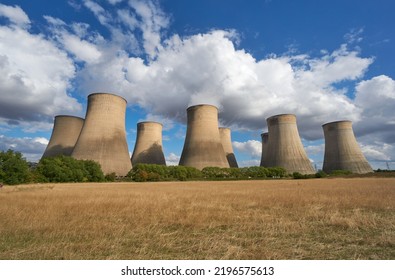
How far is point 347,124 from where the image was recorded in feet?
126

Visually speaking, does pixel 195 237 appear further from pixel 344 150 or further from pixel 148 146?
pixel 344 150

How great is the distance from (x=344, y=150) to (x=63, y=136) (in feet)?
129

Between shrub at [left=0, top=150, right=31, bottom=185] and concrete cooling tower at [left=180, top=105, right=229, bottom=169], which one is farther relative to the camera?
concrete cooling tower at [left=180, top=105, right=229, bottom=169]

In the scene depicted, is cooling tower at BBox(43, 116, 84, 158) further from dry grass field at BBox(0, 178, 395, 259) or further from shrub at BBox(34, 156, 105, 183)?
dry grass field at BBox(0, 178, 395, 259)

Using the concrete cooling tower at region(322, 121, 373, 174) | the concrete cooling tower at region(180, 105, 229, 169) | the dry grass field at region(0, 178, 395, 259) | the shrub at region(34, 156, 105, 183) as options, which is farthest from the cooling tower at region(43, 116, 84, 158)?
the concrete cooling tower at region(322, 121, 373, 174)

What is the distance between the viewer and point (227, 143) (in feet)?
171

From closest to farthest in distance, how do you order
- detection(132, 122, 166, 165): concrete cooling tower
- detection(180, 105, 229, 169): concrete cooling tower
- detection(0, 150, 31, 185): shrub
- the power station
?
detection(0, 150, 31, 185): shrub
the power station
detection(180, 105, 229, 169): concrete cooling tower
detection(132, 122, 166, 165): concrete cooling tower

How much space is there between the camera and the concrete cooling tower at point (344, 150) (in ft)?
123

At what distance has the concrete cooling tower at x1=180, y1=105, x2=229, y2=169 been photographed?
3478 centimetres

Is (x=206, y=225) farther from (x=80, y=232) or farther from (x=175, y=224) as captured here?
(x=80, y=232)

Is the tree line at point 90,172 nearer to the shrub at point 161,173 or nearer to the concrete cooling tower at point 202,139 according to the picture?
the shrub at point 161,173

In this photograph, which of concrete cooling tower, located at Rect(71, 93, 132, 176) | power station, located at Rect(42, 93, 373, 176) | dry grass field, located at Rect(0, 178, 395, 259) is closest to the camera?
dry grass field, located at Rect(0, 178, 395, 259)

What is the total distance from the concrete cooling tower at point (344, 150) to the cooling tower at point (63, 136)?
37013 mm

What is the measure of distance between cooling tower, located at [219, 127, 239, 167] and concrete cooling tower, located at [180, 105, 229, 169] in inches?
548
